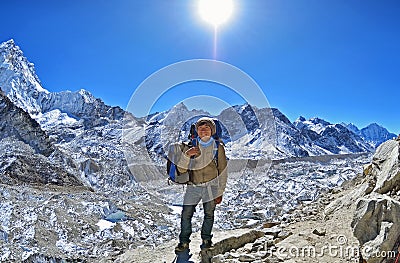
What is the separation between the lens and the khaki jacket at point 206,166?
227 inches

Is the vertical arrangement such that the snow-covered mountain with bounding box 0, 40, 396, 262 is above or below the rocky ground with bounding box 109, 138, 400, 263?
above

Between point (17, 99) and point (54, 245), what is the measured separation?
196 meters

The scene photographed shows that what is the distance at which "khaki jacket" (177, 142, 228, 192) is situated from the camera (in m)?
5.77

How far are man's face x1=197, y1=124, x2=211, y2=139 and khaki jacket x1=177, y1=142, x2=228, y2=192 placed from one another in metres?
0.17

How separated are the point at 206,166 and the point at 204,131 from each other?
0.59 metres

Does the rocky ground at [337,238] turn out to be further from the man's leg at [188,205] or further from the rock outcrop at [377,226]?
the man's leg at [188,205]

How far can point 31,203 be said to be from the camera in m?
39.8

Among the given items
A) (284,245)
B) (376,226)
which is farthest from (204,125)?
(376,226)

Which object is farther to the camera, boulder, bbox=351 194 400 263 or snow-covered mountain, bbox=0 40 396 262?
snow-covered mountain, bbox=0 40 396 262

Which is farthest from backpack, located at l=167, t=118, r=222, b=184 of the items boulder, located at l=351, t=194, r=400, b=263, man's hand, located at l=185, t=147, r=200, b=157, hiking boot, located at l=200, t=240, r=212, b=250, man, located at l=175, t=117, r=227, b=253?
boulder, located at l=351, t=194, r=400, b=263

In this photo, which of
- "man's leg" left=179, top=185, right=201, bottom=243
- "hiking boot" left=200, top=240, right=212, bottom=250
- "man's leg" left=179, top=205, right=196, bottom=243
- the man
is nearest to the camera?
the man

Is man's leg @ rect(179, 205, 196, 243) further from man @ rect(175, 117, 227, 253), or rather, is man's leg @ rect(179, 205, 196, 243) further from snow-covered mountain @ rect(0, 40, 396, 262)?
snow-covered mountain @ rect(0, 40, 396, 262)

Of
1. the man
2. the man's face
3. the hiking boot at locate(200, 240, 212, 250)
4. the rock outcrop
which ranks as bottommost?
the hiking boot at locate(200, 240, 212, 250)

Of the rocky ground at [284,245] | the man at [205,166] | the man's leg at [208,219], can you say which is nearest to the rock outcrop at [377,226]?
the rocky ground at [284,245]
